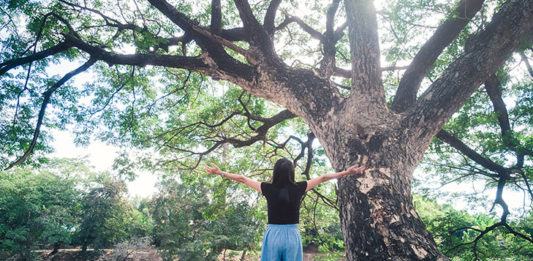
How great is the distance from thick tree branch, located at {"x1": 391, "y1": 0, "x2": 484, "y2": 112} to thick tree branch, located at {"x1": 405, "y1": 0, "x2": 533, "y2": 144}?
0.49 m

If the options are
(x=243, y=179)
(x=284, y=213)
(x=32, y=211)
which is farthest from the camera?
(x=32, y=211)

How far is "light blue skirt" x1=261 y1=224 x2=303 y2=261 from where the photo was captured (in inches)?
85.5

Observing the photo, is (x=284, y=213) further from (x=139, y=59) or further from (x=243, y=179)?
(x=139, y=59)

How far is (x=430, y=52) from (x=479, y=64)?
722mm

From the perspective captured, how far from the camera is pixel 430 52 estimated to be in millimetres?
3465

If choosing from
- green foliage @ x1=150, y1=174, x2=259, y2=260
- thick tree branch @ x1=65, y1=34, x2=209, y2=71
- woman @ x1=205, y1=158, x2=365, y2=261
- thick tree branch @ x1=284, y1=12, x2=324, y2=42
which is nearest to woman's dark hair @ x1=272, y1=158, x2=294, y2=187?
woman @ x1=205, y1=158, x2=365, y2=261

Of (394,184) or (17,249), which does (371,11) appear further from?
(17,249)

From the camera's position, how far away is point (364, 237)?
206 centimetres

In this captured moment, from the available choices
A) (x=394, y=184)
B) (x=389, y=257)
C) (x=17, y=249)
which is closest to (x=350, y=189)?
(x=394, y=184)

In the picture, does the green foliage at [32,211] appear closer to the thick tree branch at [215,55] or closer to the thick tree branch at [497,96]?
the thick tree branch at [215,55]

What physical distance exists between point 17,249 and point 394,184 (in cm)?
2478

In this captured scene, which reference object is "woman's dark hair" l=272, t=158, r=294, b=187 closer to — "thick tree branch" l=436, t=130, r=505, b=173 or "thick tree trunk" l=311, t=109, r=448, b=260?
"thick tree trunk" l=311, t=109, r=448, b=260

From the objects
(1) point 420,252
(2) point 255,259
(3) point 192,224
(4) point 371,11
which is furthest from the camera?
(2) point 255,259

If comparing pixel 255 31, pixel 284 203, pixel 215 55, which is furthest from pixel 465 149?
pixel 215 55
